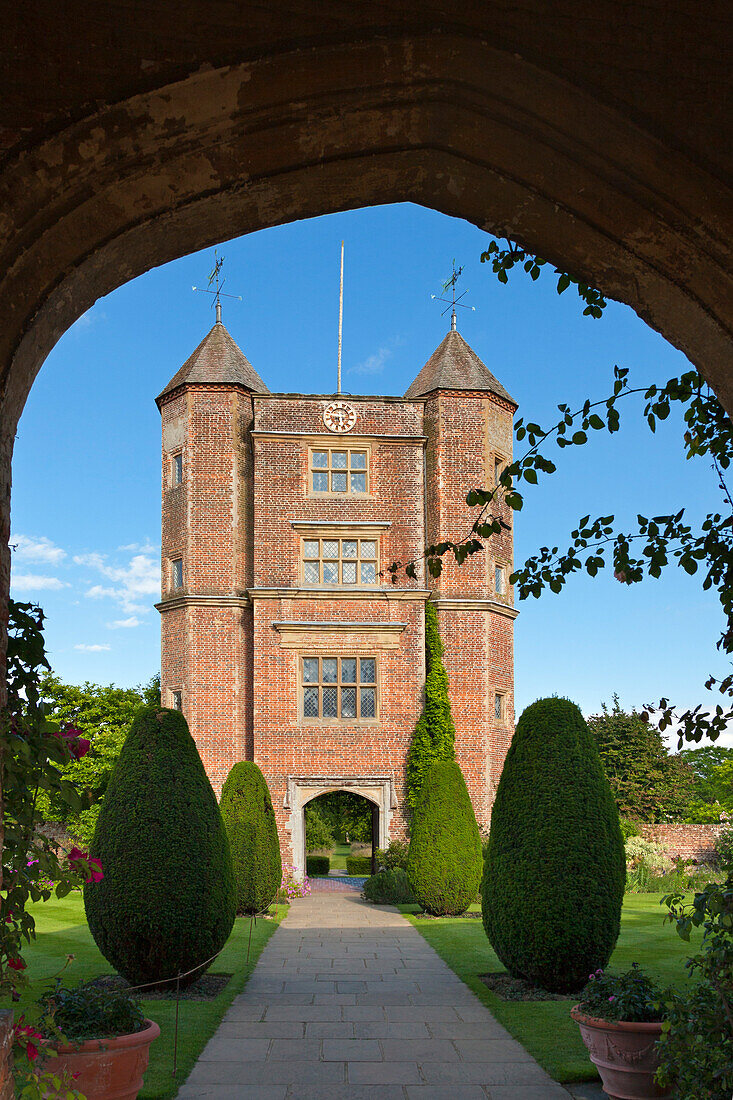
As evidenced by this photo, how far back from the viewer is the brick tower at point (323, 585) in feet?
70.8

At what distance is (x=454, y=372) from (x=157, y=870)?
17285 millimetres

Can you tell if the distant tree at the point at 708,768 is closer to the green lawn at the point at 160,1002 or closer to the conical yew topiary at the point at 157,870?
the green lawn at the point at 160,1002

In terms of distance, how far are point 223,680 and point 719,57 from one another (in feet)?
65.5

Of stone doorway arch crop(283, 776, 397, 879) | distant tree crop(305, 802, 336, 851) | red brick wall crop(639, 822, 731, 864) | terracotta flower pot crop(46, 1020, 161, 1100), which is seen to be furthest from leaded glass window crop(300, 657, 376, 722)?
terracotta flower pot crop(46, 1020, 161, 1100)

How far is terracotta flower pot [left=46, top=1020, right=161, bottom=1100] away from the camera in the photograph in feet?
18.1

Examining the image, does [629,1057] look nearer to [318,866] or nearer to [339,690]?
[339,690]

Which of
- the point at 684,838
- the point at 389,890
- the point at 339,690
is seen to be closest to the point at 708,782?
the point at 684,838

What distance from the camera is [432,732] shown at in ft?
70.9

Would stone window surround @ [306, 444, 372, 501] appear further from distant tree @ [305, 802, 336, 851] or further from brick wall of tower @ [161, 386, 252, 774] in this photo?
distant tree @ [305, 802, 336, 851]


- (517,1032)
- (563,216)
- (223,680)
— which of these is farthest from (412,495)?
(563,216)

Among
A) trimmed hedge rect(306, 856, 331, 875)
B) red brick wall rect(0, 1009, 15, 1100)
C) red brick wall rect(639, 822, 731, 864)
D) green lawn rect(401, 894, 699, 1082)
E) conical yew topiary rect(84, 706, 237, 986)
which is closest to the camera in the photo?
red brick wall rect(0, 1009, 15, 1100)

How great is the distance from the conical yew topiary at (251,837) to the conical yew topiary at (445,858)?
2.52 metres

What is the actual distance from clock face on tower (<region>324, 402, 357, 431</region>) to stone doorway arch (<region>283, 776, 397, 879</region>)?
8197 mm

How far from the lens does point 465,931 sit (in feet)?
49.1
